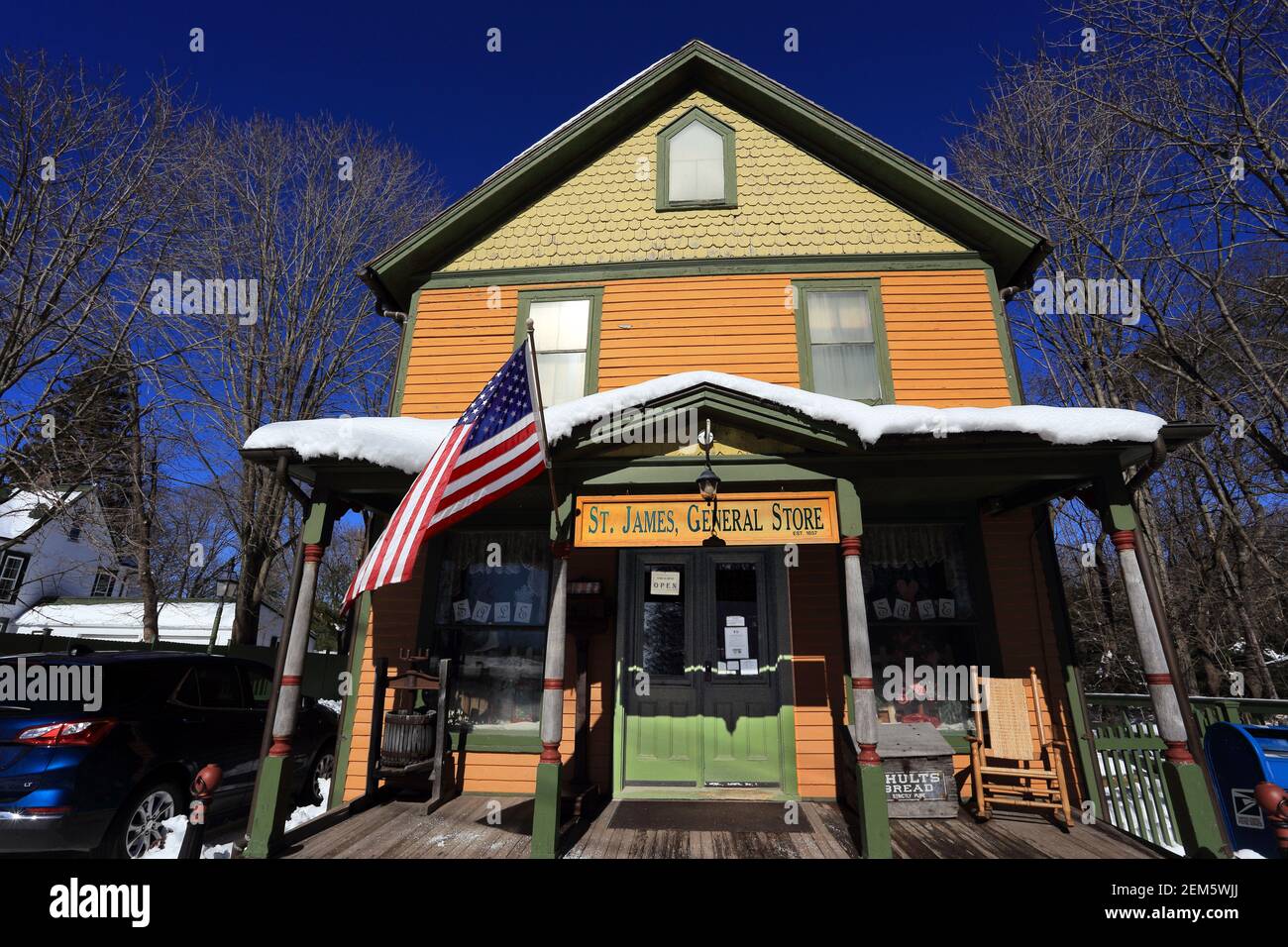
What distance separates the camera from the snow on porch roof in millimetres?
5484

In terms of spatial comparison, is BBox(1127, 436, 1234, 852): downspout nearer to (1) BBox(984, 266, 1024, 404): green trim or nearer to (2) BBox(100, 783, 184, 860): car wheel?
(1) BBox(984, 266, 1024, 404): green trim

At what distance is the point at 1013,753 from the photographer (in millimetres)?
6258

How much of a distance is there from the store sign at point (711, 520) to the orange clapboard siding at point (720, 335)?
2771 millimetres

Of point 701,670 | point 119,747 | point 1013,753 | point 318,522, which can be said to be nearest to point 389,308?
point 318,522

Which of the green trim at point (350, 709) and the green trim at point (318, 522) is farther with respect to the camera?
the green trim at point (350, 709)

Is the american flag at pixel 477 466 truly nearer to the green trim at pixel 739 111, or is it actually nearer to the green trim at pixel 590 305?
the green trim at pixel 590 305

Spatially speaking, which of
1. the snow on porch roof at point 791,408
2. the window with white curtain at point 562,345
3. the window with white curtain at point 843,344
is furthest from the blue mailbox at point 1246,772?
the window with white curtain at point 562,345

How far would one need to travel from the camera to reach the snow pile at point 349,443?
5758 millimetres

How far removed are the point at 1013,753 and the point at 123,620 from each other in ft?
117
